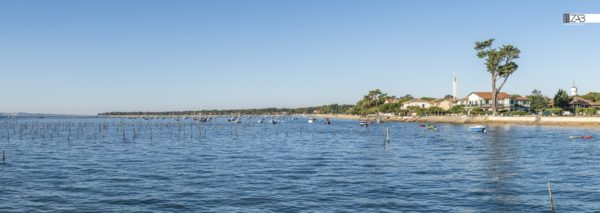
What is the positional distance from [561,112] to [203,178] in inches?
6076

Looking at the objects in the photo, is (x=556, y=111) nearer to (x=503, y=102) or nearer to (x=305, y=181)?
(x=503, y=102)

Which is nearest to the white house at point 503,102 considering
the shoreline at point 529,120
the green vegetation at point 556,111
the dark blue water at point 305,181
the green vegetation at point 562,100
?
the green vegetation at point 562,100

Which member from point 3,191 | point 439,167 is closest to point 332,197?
point 439,167

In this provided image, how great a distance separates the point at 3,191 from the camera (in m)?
36.2

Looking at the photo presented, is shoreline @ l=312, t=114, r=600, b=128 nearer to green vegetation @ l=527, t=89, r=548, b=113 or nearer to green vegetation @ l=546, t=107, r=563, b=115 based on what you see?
green vegetation @ l=546, t=107, r=563, b=115

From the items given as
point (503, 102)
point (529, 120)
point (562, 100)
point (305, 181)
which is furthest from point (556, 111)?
point (305, 181)

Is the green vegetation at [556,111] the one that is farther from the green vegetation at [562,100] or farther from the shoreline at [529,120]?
the shoreline at [529,120]

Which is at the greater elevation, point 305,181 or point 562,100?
point 562,100

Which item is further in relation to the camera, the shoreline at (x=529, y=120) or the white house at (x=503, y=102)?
the white house at (x=503, y=102)

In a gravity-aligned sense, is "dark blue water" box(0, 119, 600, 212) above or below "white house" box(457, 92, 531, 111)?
below

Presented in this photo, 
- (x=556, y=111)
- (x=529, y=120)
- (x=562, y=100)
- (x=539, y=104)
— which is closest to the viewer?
(x=529, y=120)

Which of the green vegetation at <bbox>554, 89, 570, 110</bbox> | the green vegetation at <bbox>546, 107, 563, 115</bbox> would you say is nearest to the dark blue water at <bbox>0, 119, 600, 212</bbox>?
the green vegetation at <bbox>546, 107, 563, 115</bbox>

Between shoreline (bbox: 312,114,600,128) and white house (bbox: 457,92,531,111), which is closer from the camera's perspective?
shoreline (bbox: 312,114,600,128)

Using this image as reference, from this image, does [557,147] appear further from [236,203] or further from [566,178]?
[236,203]
